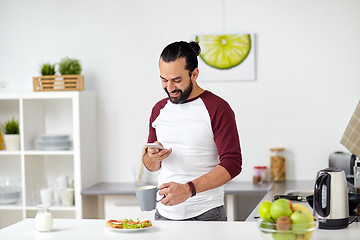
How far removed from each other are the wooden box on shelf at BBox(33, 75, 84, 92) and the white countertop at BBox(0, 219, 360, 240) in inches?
76.1

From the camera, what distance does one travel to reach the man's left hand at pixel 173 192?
7.35 ft

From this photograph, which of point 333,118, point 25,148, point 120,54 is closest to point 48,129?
point 25,148

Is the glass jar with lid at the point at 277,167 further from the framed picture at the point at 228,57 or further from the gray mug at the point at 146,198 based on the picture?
the gray mug at the point at 146,198

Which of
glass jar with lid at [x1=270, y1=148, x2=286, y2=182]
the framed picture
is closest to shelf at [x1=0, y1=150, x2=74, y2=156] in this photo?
the framed picture

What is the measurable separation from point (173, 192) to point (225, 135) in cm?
35

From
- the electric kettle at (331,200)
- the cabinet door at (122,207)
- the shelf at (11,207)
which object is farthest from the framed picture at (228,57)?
the electric kettle at (331,200)

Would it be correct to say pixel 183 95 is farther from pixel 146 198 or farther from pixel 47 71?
pixel 47 71

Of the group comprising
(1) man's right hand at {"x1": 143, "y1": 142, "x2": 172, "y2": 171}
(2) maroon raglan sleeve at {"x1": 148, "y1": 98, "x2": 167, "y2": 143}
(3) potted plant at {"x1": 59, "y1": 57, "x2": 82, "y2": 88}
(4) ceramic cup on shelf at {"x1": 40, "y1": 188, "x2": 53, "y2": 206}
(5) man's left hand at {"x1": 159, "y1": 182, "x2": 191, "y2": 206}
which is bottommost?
(4) ceramic cup on shelf at {"x1": 40, "y1": 188, "x2": 53, "y2": 206}

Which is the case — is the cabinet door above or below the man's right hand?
below

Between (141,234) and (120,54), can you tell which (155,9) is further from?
(141,234)

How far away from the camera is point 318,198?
2.14 m

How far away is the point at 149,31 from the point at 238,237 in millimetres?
2591

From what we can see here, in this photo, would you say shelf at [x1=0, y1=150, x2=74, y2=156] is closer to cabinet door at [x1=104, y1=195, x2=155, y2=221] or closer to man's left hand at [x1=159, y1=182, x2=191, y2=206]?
cabinet door at [x1=104, y1=195, x2=155, y2=221]

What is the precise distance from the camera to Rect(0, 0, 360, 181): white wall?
4086 mm
